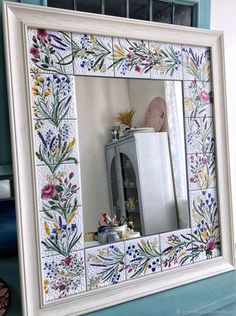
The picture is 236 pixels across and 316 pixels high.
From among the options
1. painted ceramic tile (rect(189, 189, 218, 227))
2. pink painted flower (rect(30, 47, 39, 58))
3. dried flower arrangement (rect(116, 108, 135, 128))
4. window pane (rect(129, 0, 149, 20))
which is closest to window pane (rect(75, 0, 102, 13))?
window pane (rect(129, 0, 149, 20))

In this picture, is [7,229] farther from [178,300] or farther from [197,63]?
[197,63]

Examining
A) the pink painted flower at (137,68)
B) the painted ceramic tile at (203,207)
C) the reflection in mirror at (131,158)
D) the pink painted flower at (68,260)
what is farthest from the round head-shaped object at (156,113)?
the pink painted flower at (68,260)

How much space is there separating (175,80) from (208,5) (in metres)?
0.32

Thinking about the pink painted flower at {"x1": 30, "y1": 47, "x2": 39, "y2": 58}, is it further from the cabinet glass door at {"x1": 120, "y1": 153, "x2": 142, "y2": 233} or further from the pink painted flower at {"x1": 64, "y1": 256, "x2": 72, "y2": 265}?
the pink painted flower at {"x1": 64, "y1": 256, "x2": 72, "y2": 265}

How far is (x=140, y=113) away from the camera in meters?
1.09

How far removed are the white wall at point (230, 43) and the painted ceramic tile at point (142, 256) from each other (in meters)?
0.57

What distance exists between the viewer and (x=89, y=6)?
103cm

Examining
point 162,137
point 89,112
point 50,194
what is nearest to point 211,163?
point 162,137

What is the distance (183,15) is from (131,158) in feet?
1.77

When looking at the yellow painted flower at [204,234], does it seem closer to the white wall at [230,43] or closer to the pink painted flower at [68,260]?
the white wall at [230,43]

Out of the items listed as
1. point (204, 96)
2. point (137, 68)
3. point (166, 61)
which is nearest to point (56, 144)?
point (137, 68)

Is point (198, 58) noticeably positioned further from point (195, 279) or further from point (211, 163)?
point (195, 279)

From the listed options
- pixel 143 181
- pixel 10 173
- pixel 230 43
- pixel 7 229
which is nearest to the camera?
pixel 10 173

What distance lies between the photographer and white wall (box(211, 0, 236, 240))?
144cm
